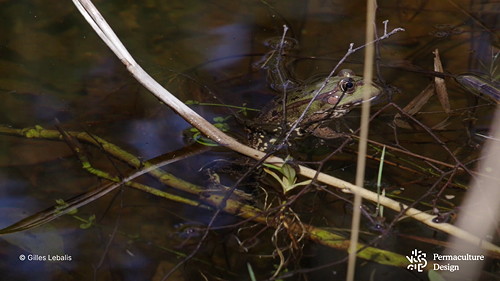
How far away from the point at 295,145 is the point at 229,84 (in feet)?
2.66

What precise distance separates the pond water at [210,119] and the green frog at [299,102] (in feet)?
0.32

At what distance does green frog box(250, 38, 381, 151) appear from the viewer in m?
3.74

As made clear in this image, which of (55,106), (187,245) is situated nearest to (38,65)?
(55,106)

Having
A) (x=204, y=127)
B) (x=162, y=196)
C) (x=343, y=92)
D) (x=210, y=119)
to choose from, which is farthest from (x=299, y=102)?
(x=162, y=196)

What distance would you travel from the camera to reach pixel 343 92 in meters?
4.13

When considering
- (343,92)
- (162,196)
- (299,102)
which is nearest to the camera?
(162,196)

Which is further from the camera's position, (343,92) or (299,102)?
(343,92)

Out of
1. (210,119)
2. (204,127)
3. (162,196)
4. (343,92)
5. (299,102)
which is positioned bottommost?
(162,196)

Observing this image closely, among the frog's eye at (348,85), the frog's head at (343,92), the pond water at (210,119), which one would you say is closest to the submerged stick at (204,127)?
the pond water at (210,119)

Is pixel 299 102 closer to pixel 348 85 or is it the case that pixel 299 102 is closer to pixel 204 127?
pixel 348 85

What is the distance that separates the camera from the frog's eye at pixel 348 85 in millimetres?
4133

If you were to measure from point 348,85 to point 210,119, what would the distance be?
1240mm

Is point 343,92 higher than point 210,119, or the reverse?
point 343,92

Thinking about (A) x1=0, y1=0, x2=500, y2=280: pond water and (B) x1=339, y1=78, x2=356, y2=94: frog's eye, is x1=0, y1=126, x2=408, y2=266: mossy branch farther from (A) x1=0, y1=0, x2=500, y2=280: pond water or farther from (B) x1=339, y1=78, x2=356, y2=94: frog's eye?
(B) x1=339, y1=78, x2=356, y2=94: frog's eye
